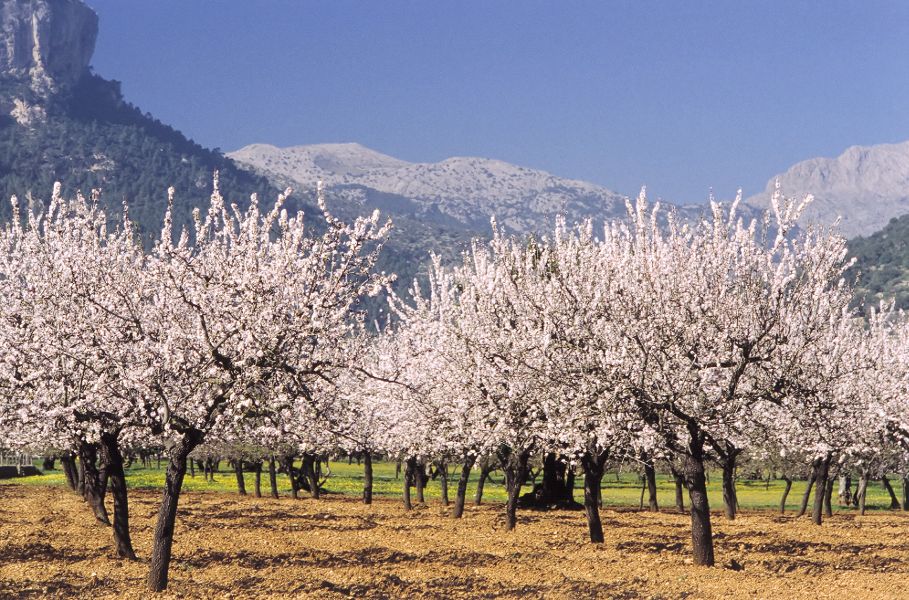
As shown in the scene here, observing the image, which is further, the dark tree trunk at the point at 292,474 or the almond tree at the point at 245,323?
the dark tree trunk at the point at 292,474

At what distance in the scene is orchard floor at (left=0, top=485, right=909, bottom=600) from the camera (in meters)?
20.3

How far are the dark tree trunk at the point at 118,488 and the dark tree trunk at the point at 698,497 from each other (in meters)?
13.0

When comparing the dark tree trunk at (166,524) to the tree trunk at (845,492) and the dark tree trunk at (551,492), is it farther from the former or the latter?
→ the tree trunk at (845,492)

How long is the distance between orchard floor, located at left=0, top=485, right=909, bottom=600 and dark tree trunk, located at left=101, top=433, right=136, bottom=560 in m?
0.47

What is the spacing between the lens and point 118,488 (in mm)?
22719

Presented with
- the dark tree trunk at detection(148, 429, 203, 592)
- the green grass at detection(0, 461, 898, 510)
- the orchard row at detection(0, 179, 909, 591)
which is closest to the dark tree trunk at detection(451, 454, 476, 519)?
the orchard row at detection(0, 179, 909, 591)

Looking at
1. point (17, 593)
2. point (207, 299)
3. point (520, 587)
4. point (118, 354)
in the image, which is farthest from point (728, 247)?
point (17, 593)

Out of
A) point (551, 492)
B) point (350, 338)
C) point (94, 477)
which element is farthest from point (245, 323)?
point (551, 492)

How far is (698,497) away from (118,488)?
13584 millimetres

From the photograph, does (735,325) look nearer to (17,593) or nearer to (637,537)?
(637,537)

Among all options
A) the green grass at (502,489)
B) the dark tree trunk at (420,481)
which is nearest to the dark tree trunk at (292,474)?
the green grass at (502,489)

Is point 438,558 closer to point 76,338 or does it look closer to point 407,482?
point 76,338

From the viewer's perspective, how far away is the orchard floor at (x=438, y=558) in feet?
66.6

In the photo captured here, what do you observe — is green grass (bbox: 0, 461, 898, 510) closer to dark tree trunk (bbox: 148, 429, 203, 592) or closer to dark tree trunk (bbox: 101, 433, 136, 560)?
dark tree trunk (bbox: 101, 433, 136, 560)
